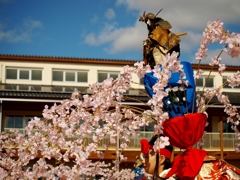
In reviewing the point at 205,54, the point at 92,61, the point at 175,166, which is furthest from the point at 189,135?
the point at 92,61

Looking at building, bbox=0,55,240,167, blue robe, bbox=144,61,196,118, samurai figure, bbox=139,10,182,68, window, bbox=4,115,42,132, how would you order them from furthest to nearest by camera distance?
window, bbox=4,115,42,132
building, bbox=0,55,240,167
samurai figure, bbox=139,10,182,68
blue robe, bbox=144,61,196,118

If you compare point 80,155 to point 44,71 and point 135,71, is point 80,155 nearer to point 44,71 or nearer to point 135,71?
point 135,71

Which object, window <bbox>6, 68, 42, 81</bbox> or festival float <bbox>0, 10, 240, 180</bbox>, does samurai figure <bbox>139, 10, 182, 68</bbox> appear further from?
window <bbox>6, 68, 42, 81</bbox>

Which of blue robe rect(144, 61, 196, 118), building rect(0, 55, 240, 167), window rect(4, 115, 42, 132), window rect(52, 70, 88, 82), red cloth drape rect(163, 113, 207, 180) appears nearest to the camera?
red cloth drape rect(163, 113, 207, 180)

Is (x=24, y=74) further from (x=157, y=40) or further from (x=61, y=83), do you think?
(x=157, y=40)

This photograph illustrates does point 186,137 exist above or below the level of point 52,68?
below

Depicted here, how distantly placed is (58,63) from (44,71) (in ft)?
2.73

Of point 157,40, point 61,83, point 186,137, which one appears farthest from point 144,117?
point 61,83

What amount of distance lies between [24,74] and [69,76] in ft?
7.54

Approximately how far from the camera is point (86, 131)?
390 centimetres

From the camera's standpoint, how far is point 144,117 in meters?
3.95

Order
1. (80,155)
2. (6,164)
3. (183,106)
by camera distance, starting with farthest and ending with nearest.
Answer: (6,164) < (183,106) < (80,155)

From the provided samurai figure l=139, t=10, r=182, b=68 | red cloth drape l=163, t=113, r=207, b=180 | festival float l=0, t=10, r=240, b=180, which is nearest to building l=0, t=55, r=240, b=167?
samurai figure l=139, t=10, r=182, b=68

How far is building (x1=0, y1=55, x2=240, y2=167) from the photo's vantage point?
19.1m
